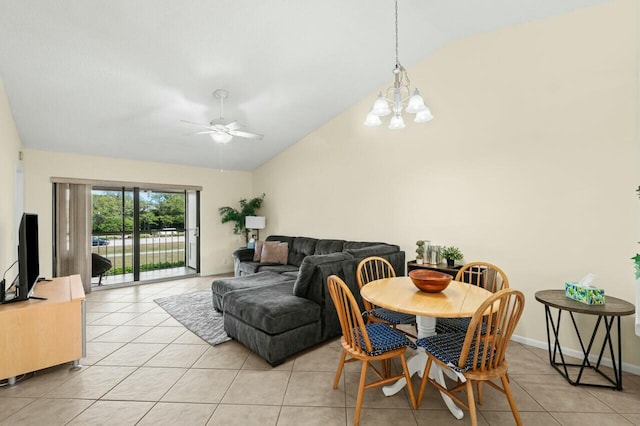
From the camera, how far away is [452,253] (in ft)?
11.3

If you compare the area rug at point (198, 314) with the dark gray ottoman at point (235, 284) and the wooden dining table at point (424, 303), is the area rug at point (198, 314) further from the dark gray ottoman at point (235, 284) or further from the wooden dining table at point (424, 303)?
the wooden dining table at point (424, 303)

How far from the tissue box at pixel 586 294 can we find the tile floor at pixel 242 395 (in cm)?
67

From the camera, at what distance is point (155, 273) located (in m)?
6.32

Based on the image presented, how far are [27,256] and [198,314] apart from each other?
1.90 meters

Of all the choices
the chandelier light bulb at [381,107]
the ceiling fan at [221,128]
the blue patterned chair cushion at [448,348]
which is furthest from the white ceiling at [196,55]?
the blue patterned chair cushion at [448,348]

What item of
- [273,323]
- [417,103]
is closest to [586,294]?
[417,103]

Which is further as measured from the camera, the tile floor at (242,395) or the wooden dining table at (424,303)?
the tile floor at (242,395)

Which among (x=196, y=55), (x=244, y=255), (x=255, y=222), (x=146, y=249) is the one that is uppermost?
(x=196, y=55)

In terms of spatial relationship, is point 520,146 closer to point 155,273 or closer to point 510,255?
point 510,255

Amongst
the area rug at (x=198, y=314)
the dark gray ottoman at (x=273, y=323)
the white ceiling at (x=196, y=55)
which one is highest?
the white ceiling at (x=196, y=55)

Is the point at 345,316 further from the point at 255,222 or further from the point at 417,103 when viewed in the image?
the point at 255,222

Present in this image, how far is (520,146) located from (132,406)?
4088 millimetres

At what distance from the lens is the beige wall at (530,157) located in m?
2.51

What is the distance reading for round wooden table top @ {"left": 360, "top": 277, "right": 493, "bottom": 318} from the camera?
1751mm
